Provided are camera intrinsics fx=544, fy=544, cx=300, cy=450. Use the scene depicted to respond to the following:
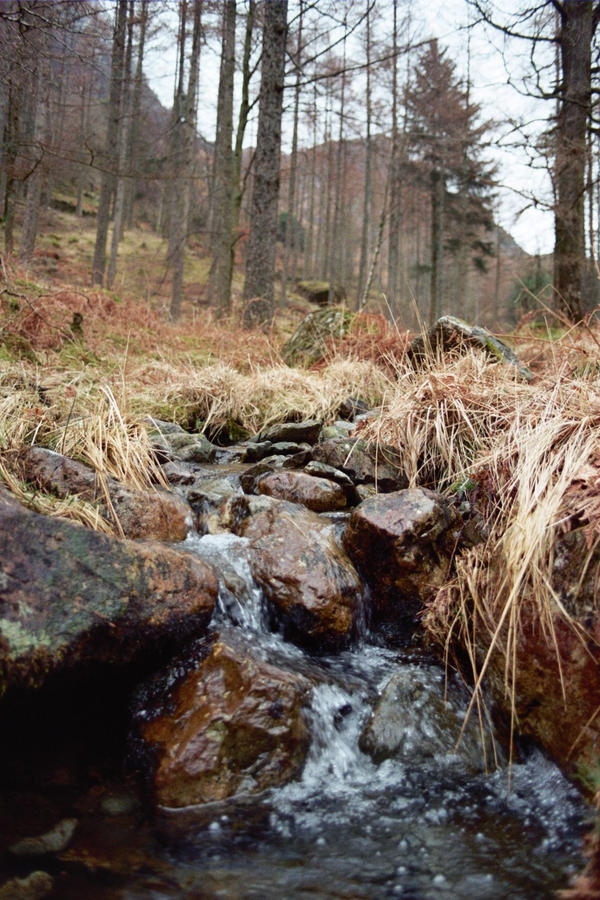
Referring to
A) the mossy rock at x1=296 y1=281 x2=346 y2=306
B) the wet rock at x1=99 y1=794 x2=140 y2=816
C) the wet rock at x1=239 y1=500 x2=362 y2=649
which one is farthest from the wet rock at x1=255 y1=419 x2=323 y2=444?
the mossy rock at x1=296 y1=281 x2=346 y2=306

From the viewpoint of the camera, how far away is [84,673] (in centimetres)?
196

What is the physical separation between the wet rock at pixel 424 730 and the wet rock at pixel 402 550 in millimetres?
468

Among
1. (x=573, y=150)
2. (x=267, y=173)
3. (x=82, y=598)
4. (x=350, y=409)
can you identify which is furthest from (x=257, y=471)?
(x=573, y=150)

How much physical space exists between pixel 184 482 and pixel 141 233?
30986 mm

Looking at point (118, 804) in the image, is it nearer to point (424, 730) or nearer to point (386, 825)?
point (386, 825)

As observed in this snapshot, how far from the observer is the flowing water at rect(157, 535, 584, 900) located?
4.94 feet

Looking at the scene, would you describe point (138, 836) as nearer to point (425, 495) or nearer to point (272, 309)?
point (425, 495)

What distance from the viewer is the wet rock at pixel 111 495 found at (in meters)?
2.73

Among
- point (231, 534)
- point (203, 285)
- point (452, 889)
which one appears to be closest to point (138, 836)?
point (452, 889)

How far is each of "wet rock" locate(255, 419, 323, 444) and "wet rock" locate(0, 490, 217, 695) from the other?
2.14 metres

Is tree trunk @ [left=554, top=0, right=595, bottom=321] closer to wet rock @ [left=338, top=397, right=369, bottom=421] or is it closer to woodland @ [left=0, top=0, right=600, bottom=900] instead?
woodland @ [left=0, top=0, right=600, bottom=900]

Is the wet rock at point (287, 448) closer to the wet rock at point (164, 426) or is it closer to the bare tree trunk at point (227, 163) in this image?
the wet rock at point (164, 426)

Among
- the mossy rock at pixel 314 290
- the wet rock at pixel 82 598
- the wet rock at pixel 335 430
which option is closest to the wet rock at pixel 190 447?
the wet rock at pixel 335 430

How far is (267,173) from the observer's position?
28.1ft
